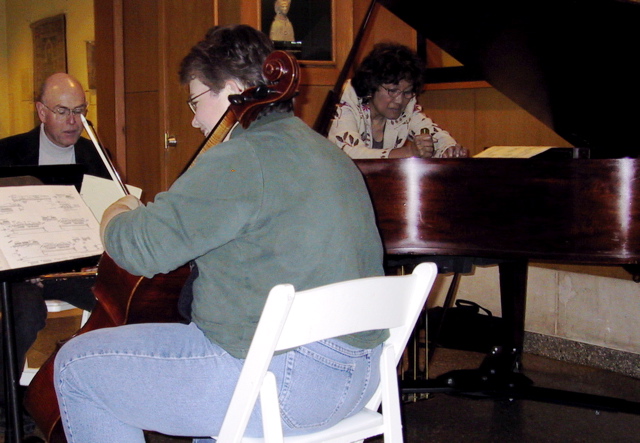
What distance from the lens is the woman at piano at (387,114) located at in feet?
8.64

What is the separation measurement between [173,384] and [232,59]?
0.61 metres

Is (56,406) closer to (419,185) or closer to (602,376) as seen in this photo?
(419,185)

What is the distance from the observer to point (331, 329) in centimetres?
112

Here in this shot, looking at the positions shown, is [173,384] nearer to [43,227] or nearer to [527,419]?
[43,227]

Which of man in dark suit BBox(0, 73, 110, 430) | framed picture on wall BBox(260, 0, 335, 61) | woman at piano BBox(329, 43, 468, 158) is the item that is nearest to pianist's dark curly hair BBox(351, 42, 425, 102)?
woman at piano BBox(329, 43, 468, 158)

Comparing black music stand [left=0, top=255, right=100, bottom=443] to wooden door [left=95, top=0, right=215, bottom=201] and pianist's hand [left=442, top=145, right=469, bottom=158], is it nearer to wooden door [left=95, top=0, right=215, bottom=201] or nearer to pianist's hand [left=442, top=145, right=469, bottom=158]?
pianist's hand [left=442, top=145, right=469, bottom=158]

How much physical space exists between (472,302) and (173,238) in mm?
2489

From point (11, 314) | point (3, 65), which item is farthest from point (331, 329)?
point (3, 65)

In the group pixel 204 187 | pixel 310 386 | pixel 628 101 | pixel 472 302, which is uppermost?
pixel 628 101

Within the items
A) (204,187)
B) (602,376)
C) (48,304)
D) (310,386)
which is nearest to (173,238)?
(204,187)

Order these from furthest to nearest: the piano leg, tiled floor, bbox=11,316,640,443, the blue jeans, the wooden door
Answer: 1. the wooden door
2. tiled floor, bbox=11,316,640,443
3. the piano leg
4. the blue jeans

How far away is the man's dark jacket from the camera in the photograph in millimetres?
2666

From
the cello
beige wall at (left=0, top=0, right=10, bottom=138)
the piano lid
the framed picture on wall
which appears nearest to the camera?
the cello

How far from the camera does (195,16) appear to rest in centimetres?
398
